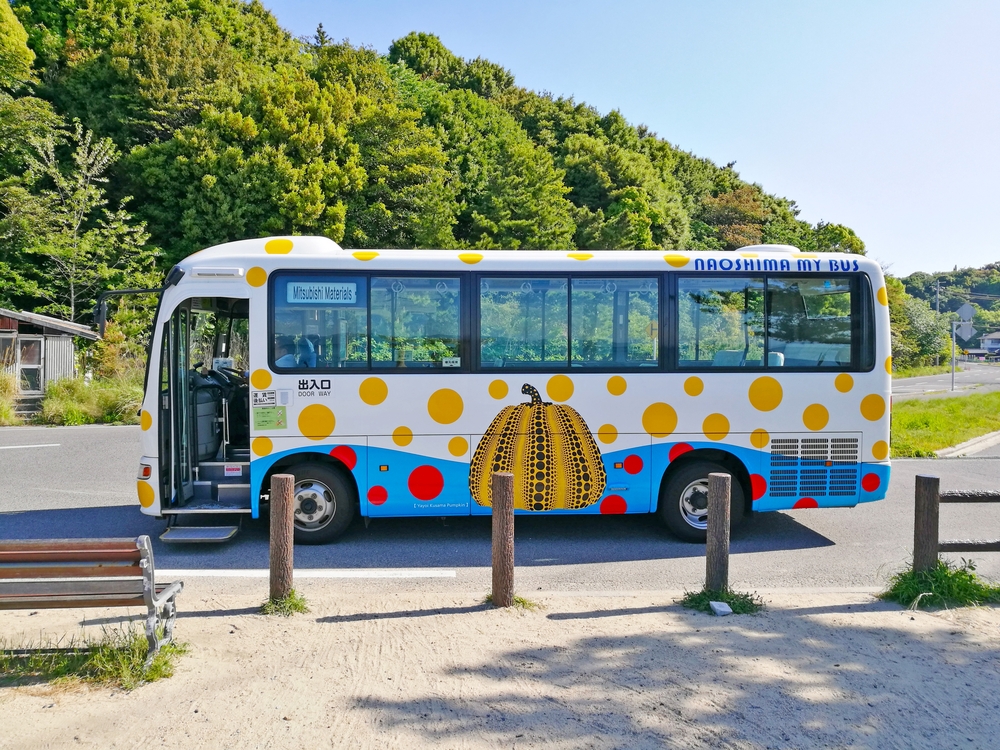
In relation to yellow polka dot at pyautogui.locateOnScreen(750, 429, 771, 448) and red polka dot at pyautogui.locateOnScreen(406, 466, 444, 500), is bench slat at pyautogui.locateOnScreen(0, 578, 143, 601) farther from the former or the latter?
yellow polka dot at pyautogui.locateOnScreen(750, 429, 771, 448)

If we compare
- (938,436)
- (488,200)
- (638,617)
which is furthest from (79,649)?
(488,200)

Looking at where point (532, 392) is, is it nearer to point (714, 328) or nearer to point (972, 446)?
point (714, 328)

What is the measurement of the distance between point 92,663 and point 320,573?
257 cm

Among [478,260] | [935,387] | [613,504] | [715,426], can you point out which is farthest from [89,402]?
[935,387]

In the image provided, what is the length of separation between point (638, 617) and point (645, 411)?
111 inches

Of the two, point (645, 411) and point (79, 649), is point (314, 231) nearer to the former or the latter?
point (645, 411)

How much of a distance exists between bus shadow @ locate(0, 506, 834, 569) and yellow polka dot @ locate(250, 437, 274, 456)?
1.01 m

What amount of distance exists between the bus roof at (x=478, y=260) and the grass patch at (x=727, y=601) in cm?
353

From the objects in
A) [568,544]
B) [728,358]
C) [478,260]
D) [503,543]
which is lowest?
[568,544]

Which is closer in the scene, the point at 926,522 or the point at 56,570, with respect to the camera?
the point at 56,570

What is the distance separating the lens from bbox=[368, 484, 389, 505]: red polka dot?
738 centimetres

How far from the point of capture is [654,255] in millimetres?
7676

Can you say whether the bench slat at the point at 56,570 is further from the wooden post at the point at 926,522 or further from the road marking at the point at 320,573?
the wooden post at the point at 926,522

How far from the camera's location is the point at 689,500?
7.73 m
